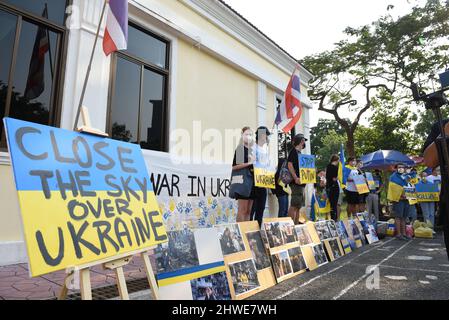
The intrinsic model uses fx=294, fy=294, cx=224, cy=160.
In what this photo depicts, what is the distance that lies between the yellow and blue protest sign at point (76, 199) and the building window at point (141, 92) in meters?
3.16

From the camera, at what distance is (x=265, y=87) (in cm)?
893

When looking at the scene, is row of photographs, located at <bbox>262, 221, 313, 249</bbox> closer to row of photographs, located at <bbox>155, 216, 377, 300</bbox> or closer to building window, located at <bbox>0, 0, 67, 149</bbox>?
row of photographs, located at <bbox>155, 216, 377, 300</bbox>

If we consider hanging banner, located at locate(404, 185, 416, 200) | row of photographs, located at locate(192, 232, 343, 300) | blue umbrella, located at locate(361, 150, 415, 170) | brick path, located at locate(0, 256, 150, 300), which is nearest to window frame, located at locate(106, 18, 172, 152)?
brick path, located at locate(0, 256, 150, 300)

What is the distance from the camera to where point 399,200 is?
6.46 metres

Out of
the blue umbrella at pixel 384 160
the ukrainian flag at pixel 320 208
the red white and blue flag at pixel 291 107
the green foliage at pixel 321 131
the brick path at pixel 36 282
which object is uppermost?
the green foliage at pixel 321 131

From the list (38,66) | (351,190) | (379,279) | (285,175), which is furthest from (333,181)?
(38,66)

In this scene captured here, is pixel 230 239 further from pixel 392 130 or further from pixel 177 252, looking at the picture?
pixel 392 130

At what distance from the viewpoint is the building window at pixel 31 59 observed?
3.76m

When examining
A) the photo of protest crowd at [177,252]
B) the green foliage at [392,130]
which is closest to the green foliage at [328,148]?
the green foliage at [392,130]

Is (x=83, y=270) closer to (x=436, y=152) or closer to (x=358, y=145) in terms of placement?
(x=436, y=152)

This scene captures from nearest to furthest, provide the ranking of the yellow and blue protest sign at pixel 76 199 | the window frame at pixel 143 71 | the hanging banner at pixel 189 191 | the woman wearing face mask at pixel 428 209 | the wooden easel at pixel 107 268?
the yellow and blue protest sign at pixel 76 199 → the wooden easel at pixel 107 268 → the hanging banner at pixel 189 191 → the window frame at pixel 143 71 → the woman wearing face mask at pixel 428 209

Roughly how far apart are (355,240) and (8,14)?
6422mm

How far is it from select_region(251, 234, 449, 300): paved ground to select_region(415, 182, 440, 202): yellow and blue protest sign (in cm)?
354

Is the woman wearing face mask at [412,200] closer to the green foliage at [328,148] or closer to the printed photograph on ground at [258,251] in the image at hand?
the printed photograph on ground at [258,251]
